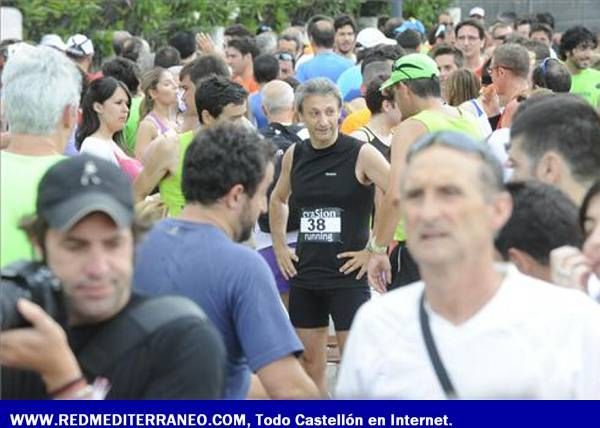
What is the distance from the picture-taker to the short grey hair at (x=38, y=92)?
5.50 meters

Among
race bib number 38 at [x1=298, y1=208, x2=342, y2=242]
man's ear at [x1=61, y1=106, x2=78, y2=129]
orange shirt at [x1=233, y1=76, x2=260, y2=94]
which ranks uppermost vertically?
man's ear at [x1=61, y1=106, x2=78, y2=129]

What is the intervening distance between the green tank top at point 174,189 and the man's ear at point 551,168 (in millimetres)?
2919

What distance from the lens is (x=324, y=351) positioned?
854 centimetres

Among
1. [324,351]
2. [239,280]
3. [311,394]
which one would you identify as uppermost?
[239,280]

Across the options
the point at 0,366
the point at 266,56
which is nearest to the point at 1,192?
the point at 0,366

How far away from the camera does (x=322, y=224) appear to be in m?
8.48

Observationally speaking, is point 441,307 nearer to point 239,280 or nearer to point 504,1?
point 239,280

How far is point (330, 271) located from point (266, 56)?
16.3 ft

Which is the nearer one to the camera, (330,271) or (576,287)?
(576,287)

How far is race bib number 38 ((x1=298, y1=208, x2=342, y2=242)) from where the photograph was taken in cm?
845

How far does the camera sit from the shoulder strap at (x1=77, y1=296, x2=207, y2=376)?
103mm

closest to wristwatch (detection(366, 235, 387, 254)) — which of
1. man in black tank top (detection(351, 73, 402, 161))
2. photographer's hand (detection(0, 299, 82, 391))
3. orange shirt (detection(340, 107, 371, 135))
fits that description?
man in black tank top (detection(351, 73, 402, 161))

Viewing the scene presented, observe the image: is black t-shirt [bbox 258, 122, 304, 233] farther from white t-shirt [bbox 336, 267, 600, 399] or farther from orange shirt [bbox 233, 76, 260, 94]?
white t-shirt [bbox 336, 267, 600, 399]

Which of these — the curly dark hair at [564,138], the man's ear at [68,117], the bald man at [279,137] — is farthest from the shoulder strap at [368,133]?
the curly dark hair at [564,138]
